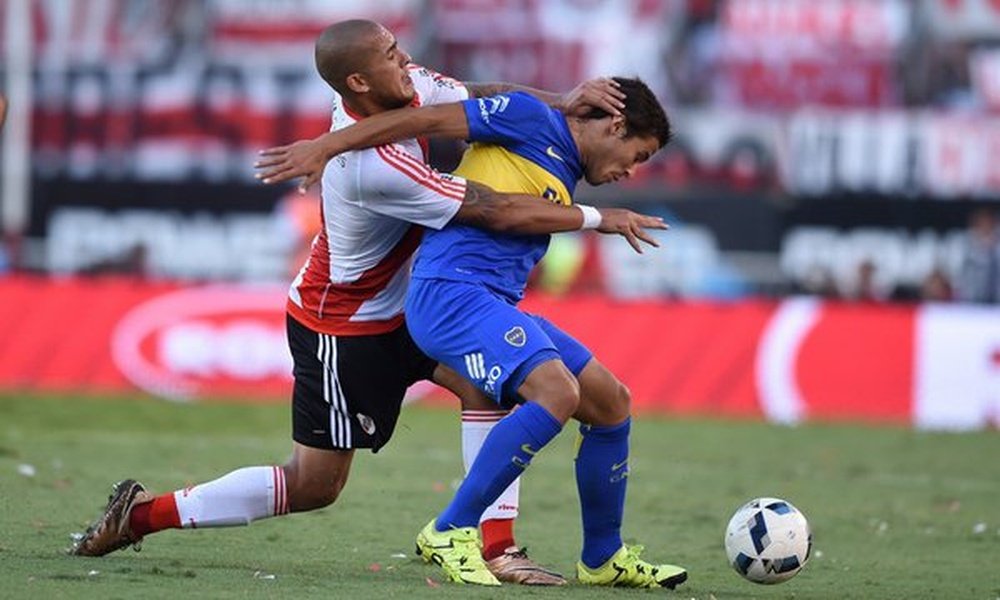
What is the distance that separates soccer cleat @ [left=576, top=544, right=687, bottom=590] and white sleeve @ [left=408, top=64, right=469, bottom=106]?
6.68 feet

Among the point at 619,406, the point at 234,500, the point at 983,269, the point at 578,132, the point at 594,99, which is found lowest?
the point at 234,500

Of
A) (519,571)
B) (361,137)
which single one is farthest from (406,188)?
(519,571)

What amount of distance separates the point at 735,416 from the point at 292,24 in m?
9.64

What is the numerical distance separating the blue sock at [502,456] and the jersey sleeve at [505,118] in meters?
1.14

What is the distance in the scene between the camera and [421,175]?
25.4 feet

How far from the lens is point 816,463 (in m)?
14.5

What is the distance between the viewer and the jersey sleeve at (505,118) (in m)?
7.93

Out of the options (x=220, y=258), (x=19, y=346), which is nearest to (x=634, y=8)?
(x=220, y=258)

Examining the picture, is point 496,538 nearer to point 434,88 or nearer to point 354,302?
point 354,302

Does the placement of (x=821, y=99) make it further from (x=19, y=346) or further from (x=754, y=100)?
(x=19, y=346)

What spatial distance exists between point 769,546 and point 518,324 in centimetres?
138

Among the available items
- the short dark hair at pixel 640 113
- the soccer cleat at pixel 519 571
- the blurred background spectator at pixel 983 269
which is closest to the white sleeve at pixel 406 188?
the short dark hair at pixel 640 113

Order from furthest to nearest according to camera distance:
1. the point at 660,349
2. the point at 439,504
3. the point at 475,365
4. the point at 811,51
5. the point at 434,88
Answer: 1. the point at 811,51
2. the point at 660,349
3. the point at 439,504
4. the point at 434,88
5. the point at 475,365

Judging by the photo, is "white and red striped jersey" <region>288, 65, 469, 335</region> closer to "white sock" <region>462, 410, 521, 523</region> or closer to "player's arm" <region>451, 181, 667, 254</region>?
"player's arm" <region>451, 181, 667, 254</region>
